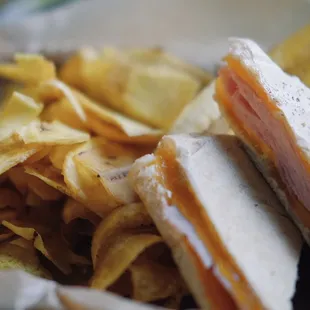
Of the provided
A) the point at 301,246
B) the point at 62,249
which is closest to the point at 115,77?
the point at 62,249

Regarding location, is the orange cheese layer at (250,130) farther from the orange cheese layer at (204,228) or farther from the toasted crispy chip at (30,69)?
the toasted crispy chip at (30,69)

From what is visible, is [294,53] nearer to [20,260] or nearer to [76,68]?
[76,68]

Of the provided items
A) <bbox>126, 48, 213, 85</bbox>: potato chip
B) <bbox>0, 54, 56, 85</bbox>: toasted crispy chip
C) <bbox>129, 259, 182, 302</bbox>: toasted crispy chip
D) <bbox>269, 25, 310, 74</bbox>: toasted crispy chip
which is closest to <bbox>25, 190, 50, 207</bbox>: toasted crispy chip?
<bbox>129, 259, 182, 302</bbox>: toasted crispy chip

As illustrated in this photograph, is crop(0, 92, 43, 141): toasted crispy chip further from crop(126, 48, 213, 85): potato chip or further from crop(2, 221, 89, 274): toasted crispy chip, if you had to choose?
crop(126, 48, 213, 85): potato chip

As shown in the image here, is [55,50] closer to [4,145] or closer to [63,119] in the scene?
[63,119]

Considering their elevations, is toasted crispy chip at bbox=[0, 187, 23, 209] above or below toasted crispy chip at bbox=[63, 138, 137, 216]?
below

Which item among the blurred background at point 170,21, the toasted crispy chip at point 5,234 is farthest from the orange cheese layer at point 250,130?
the blurred background at point 170,21
